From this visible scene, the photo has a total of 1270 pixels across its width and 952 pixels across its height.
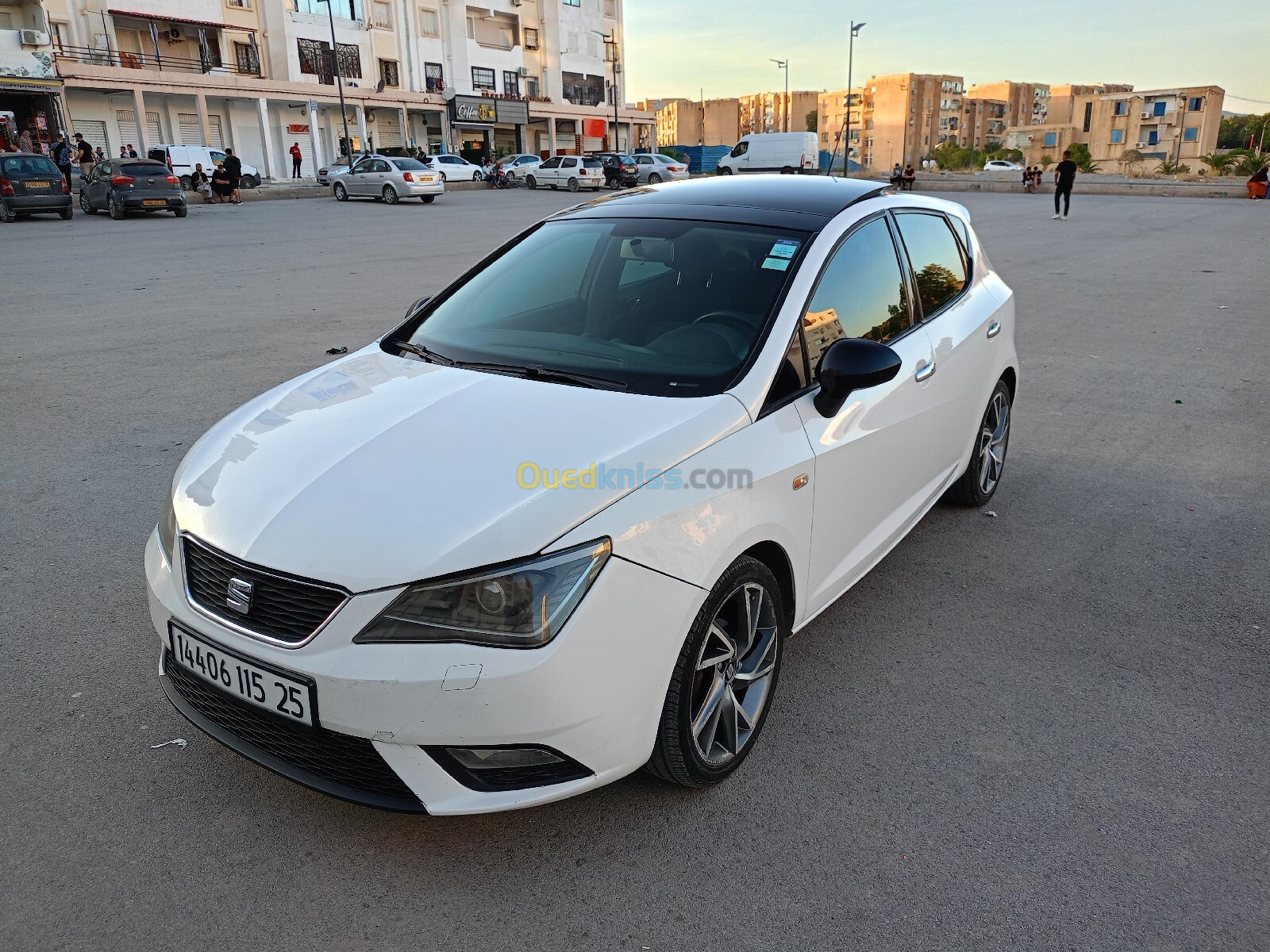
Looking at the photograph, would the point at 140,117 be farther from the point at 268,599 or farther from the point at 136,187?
the point at 268,599

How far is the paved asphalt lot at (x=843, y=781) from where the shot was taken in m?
2.32

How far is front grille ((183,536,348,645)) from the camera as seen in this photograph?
87.5 inches

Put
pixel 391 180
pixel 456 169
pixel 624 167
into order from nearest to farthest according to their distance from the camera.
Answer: pixel 391 180
pixel 624 167
pixel 456 169

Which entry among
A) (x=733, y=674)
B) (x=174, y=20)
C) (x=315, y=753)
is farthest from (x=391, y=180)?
(x=315, y=753)

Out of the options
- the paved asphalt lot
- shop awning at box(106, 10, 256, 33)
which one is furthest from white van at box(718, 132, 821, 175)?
the paved asphalt lot

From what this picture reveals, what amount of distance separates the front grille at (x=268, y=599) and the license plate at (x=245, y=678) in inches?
3.3

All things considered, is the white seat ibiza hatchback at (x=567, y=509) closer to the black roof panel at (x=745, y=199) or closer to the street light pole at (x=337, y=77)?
the black roof panel at (x=745, y=199)

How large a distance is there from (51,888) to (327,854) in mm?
680

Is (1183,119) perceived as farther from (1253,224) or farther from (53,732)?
(53,732)

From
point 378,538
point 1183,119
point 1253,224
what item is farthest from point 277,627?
point 1183,119

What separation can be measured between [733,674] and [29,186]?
2582cm

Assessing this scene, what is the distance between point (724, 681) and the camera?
2758mm

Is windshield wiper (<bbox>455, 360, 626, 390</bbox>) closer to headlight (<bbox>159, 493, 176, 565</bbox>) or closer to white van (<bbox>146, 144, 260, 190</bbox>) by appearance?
headlight (<bbox>159, 493, 176, 565</bbox>)

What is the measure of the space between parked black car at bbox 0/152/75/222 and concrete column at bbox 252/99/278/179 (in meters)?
27.3
